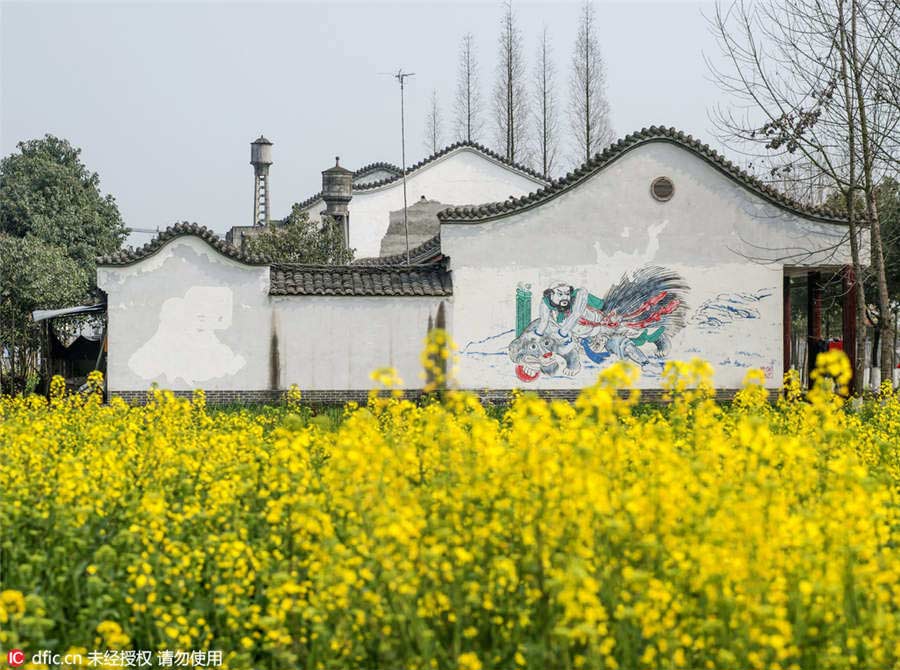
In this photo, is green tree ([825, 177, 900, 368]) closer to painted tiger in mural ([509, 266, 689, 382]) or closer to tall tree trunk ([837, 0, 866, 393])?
tall tree trunk ([837, 0, 866, 393])

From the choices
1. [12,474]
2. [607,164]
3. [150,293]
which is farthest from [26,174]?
[12,474]

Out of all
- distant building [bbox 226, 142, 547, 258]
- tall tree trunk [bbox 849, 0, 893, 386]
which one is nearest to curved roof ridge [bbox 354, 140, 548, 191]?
distant building [bbox 226, 142, 547, 258]

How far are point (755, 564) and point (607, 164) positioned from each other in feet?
57.8

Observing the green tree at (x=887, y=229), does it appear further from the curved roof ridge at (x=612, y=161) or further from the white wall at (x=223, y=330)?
the white wall at (x=223, y=330)

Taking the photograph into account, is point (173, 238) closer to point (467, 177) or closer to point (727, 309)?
point (727, 309)

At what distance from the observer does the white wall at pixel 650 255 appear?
2134cm

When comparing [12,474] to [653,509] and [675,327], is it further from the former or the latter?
[675,327]

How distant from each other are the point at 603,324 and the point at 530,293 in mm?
1475

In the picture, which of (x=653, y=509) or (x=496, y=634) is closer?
(x=653, y=509)

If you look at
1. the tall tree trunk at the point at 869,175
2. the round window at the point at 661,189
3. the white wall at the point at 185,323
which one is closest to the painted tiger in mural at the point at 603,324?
the round window at the point at 661,189

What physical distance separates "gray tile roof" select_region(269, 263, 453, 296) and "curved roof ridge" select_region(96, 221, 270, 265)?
64cm

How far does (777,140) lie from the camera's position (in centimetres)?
1983

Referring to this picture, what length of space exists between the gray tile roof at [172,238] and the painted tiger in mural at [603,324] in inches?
202

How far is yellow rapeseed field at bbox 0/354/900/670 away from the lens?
4680 mm
